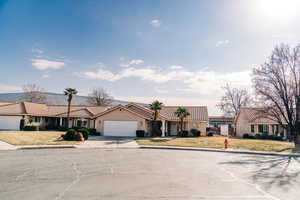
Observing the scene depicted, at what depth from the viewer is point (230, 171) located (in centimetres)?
972

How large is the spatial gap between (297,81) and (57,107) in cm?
3863

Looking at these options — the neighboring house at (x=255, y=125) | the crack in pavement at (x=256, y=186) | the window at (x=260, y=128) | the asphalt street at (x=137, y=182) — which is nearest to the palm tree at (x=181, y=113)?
the neighboring house at (x=255, y=125)

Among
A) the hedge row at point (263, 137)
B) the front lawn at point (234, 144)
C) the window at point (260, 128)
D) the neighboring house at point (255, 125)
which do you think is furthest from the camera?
the window at point (260, 128)

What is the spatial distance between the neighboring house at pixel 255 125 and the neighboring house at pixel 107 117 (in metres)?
7.22

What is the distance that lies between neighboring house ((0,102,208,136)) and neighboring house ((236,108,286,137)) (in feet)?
23.7

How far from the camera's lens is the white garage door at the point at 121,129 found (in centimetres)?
2812

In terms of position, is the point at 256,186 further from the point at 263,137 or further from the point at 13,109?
the point at 13,109

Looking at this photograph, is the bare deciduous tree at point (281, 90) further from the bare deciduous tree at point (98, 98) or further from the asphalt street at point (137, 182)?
the bare deciduous tree at point (98, 98)

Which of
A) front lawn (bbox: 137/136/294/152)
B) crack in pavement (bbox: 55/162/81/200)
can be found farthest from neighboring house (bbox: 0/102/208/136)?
crack in pavement (bbox: 55/162/81/200)

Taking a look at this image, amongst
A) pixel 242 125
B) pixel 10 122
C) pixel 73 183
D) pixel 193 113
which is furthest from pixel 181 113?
pixel 10 122

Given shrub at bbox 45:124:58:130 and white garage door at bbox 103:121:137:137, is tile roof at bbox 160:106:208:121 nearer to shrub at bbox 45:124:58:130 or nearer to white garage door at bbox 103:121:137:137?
white garage door at bbox 103:121:137:137

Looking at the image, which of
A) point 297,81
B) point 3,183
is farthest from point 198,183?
point 297,81

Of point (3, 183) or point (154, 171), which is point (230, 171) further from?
point (3, 183)

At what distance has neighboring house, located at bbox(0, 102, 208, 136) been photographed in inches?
1113
